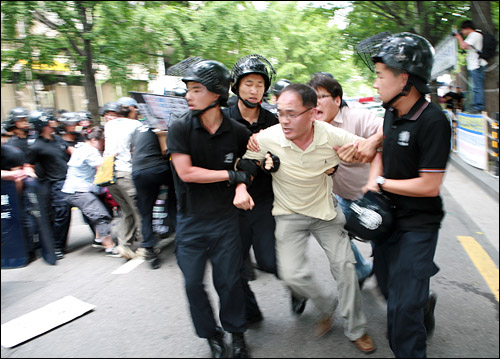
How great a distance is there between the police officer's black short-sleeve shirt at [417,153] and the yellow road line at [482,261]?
186 centimetres

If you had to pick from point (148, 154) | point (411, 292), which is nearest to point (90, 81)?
point (148, 154)

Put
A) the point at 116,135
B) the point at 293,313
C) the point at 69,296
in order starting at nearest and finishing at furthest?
the point at 293,313 → the point at 69,296 → the point at 116,135

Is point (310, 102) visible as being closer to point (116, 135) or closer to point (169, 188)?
point (169, 188)

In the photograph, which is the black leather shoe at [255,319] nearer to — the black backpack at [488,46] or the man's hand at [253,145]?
the man's hand at [253,145]

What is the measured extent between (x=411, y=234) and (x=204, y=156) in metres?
1.32

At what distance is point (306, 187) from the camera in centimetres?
281

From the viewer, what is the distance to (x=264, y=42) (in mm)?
12727

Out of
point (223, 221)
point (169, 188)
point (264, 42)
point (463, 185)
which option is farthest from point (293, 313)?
point (264, 42)

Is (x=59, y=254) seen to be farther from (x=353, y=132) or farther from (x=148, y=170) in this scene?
(x=353, y=132)

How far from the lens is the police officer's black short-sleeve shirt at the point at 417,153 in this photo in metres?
2.12

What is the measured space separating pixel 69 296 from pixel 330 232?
255cm

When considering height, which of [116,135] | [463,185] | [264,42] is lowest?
[463,185]

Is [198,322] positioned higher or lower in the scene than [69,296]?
higher

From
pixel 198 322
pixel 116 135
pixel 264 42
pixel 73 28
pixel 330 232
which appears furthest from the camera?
pixel 264 42
